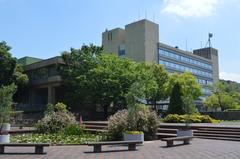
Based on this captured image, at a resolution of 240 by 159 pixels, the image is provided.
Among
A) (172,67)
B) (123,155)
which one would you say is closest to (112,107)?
(123,155)

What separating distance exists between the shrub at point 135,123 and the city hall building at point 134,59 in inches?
1118

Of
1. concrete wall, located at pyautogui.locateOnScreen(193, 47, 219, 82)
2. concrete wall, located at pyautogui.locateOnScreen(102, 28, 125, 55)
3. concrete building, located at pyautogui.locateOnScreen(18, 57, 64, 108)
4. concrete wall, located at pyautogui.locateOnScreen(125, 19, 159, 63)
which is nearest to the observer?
concrete building, located at pyautogui.locateOnScreen(18, 57, 64, 108)

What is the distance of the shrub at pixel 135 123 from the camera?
1731 cm

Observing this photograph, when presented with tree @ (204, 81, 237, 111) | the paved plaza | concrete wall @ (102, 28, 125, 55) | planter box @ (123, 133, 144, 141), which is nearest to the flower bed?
planter box @ (123, 133, 144, 141)

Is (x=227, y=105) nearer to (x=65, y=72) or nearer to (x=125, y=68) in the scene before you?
(x=125, y=68)

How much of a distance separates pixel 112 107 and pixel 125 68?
5611 millimetres

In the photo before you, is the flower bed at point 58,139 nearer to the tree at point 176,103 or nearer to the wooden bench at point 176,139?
the wooden bench at point 176,139

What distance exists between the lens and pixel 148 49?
76.6 meters

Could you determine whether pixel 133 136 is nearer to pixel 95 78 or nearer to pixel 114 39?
pixel 95 78

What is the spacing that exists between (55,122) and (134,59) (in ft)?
186

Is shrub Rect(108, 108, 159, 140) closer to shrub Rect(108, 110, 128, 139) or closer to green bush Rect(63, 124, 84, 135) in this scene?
shrub Rect(108, 110, 128, 139)

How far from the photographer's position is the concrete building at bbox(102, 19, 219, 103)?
7688 cm

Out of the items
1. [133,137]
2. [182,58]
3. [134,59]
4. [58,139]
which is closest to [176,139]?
[133,137]

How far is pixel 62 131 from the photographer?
73.7 feet
